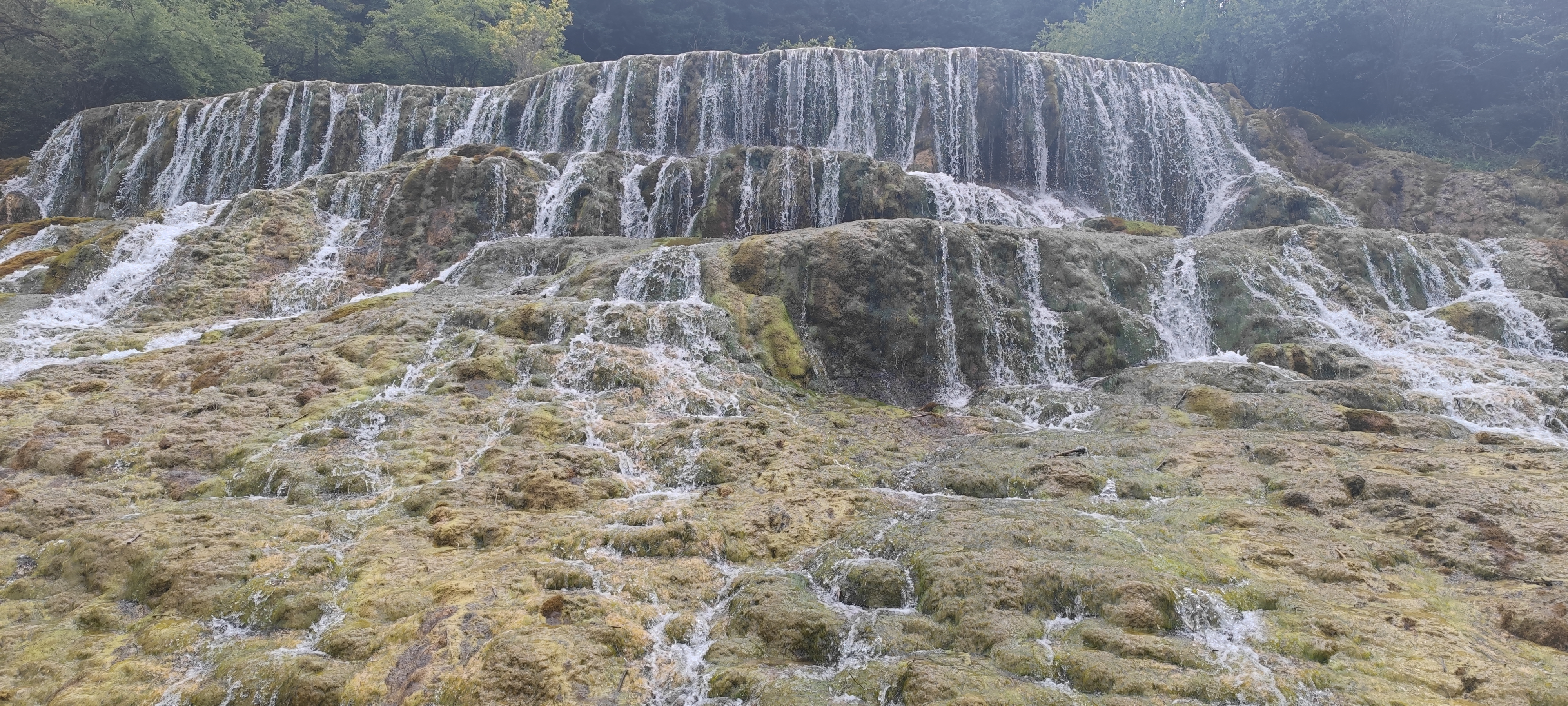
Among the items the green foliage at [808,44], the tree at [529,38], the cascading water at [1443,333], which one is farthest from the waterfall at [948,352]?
the green foliage at [808,44]

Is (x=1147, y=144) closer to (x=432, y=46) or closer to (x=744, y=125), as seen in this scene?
(x=744, y=125)

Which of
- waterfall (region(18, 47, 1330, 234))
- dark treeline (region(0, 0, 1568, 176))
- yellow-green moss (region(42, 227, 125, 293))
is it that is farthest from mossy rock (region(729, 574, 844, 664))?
dark treeline (region(0, 0, 1568, 176))

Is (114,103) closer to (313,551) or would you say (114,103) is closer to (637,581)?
(313,551)

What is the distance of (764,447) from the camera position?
9.36 metres

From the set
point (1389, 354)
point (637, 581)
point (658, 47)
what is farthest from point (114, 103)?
point (1389, 354)

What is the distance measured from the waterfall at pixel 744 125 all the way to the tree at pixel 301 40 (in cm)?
968

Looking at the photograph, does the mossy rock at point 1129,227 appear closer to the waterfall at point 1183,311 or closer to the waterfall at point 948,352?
the waterfall at point 1183,311

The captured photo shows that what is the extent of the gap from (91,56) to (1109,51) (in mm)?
41714

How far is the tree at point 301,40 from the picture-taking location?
116 feet

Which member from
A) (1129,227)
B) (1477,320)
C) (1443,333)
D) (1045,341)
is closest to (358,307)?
(1045,341)

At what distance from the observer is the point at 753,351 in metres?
13.1

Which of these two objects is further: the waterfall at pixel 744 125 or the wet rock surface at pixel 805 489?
the waterfall at pixel 744 125

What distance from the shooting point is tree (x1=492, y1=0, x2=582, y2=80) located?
1431 inches

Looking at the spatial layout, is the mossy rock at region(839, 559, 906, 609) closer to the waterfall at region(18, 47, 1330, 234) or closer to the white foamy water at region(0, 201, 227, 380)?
the white foamy water at region(0, 201, 227, 380)
